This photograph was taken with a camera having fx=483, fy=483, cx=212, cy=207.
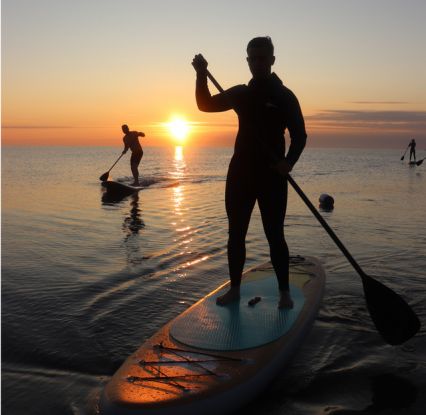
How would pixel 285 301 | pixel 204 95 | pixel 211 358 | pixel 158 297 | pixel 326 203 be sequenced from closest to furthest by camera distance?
pixel 211 358, pixel 204 95, pixel 285 301, pixel 158 297, pixel 326 203

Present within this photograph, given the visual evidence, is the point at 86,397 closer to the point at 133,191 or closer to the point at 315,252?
the point at 315,252

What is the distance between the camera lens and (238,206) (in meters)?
4.11

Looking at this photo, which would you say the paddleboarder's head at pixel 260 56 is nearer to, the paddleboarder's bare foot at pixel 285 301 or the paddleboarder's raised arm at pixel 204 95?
the paddleboarder's raised arm at pixel 204 95

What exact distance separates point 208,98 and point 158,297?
8.20 ft

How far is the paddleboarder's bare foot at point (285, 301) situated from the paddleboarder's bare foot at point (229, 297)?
0.40 meters

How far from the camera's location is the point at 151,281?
20.4 ft

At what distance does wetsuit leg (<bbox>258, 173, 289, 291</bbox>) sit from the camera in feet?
13.2

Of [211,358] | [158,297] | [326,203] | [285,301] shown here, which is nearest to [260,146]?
[285,301]

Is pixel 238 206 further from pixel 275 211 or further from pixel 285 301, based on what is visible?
pixel 285 301

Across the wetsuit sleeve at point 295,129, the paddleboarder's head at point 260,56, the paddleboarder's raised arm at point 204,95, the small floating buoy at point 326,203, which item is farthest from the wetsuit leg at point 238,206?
the small floating buoy at point 326,203

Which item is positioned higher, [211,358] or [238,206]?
[238,206]

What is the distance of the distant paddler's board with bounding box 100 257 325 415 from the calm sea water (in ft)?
0.74

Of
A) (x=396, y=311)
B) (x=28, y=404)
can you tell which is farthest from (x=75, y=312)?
(x=396, y=311)

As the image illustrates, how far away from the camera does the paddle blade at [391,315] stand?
13.0ft
